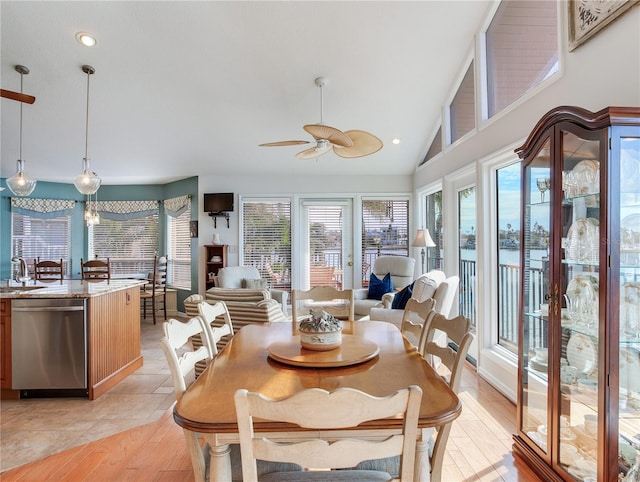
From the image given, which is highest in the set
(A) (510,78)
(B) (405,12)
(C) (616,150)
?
(B) (405,12)

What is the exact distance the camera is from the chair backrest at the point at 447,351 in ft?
4.50

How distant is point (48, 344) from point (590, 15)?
4643 millimetres

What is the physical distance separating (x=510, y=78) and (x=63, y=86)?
469 cm

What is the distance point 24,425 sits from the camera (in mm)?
2727

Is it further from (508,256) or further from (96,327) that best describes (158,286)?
(508,256)

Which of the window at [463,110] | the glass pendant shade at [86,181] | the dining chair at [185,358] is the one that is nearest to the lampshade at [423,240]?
the window at [463,110]

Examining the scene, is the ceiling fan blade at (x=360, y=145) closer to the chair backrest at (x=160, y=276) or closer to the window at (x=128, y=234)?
the chair backrest at (x=160, y=276)

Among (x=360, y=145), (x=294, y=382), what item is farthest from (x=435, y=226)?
(x=294, y=382)

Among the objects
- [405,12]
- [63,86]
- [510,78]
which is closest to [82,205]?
[63,86]

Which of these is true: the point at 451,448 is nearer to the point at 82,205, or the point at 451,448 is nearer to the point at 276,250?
the point at 276,250

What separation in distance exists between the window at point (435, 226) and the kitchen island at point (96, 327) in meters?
3.98

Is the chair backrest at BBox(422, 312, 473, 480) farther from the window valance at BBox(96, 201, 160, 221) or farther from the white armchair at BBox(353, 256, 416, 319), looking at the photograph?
the window valance at BBox(96, 201, 160, 221)

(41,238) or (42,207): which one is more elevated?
(42,207)

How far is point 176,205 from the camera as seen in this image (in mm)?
6902
